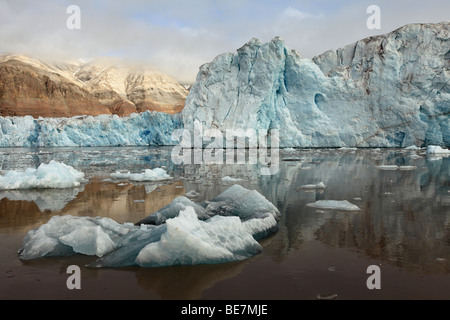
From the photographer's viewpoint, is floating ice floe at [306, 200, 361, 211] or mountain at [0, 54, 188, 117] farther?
mountain at [0, 54, 188, 117]

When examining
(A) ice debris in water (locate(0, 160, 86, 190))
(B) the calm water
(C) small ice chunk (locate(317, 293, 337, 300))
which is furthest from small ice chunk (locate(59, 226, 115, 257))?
(A) ice debris in water (locate(0, 160, 86, 190))

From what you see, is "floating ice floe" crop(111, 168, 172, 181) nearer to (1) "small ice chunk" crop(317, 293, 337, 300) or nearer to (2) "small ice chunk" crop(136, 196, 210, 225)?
(2) "small ice chunk" crop(136, 196, 210, 225)

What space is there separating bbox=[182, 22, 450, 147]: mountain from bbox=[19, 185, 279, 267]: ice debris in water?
26490 mm

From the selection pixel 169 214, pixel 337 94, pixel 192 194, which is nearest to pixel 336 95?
pixel 337 94

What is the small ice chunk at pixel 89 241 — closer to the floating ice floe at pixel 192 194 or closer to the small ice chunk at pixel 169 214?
the small ice chunk at pixel 169 214

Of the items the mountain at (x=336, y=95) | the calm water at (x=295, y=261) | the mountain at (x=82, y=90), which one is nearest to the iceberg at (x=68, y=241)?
the calm water at (x=295, y=261)

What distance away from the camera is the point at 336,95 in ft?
105

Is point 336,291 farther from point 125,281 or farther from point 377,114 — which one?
point 377,114

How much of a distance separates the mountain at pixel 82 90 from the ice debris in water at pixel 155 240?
101590 mm

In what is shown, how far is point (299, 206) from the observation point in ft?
21.8

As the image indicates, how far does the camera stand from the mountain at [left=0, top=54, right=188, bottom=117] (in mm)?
95688

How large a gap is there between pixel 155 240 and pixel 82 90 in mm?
118725

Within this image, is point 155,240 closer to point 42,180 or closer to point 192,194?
point 192,194
